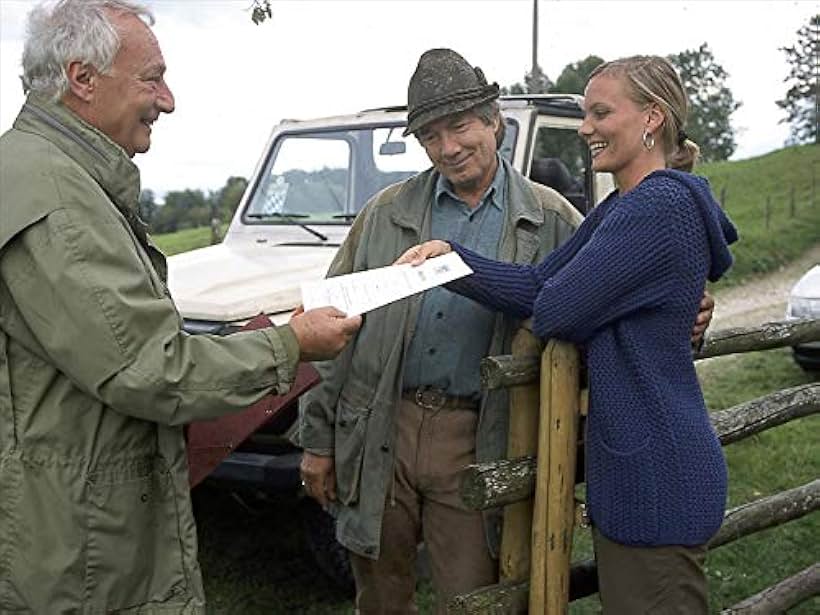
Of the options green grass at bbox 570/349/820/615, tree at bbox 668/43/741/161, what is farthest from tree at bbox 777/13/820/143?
green grass at bbox 570/349/820/615

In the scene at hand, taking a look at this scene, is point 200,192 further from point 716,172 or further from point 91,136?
point 91,136

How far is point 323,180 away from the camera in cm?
562

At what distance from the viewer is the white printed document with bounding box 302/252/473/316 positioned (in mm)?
2430

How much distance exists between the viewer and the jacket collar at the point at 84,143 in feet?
6.82

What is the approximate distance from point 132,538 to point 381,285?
2.80 ft

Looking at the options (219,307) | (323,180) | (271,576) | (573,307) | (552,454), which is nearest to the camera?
(573,307)

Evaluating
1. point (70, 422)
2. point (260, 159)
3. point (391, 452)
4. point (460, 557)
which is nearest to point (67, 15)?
point (70, 422)

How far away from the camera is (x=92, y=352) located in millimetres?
1977

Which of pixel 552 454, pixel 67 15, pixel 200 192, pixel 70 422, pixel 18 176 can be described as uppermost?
pixel 67 15

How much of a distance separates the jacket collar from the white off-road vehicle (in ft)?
7.31

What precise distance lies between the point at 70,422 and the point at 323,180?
3673mm

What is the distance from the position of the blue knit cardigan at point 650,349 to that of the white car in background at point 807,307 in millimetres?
5436

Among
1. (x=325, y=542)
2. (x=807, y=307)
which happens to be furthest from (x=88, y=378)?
(x=807, y=307)

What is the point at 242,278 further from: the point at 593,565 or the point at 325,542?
the point at 593,565
